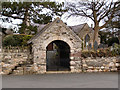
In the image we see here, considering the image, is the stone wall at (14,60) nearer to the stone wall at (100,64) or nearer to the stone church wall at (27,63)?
the stone church wall at (27,63)

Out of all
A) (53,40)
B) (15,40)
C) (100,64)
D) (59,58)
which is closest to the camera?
(53,40)

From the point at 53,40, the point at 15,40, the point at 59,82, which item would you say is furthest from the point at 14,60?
the point at 59,82

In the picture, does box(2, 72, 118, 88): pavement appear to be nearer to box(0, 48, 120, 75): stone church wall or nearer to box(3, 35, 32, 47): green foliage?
box(0, 48, 120, 75): stone church wall

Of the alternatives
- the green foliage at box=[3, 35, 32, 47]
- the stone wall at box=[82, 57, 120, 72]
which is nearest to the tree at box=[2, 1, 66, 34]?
the green foliage at box=[3, 35, 32, 47]

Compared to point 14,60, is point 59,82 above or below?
below

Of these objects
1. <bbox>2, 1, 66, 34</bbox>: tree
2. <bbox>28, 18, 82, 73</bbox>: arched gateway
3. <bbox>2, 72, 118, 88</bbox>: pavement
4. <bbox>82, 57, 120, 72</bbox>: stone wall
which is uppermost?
<bbox>2, 1, 66, 34</bbox>: tree

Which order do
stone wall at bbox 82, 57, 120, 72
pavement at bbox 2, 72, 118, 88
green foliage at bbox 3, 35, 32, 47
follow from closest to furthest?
pavement at bbox 2, 72, 118, 88
stone wall at bbox 82, 57, 120, 72
green foliage at bbox 3, 35, 32, 47

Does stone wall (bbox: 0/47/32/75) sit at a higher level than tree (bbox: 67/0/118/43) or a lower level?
lower

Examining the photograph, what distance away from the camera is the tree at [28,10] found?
14388 mm

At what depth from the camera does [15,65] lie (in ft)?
33.6

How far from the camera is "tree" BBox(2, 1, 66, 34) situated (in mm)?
14388

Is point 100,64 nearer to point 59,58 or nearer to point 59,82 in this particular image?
point 59,58

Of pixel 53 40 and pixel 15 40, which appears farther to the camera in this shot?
pixel 15 40

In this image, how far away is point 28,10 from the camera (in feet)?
51.0
